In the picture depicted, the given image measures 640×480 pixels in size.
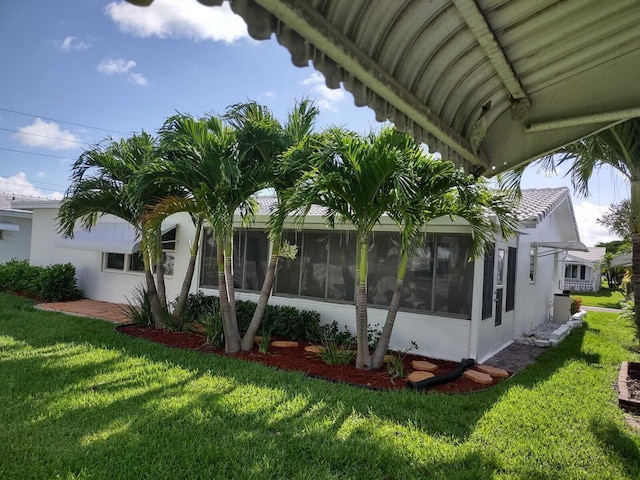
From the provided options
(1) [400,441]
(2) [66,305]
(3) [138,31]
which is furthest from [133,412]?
(3) [138,31]

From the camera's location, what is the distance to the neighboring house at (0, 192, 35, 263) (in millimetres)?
22734

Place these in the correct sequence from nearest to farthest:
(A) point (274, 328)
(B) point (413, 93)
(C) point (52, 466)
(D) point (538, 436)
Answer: (B) point (413, 93) < (C) point (52, 466) < (D) point (538, 436) < (A) point (274, 328)

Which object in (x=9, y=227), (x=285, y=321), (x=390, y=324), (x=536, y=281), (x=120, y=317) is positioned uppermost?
(x=9, y=227)

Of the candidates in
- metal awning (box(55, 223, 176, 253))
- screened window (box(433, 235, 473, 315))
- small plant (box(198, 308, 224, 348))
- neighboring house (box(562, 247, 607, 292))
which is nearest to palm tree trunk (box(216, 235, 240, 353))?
small plant (box(198, 308, 224, 348))

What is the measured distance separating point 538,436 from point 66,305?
50.1 feet

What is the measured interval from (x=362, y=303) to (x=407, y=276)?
2.41 m

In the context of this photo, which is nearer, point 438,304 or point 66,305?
point 438,304

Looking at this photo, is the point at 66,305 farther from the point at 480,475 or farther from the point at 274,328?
the point at 480,475

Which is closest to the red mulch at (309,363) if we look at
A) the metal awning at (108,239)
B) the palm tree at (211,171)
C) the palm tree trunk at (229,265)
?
the palm tree at (211,171)

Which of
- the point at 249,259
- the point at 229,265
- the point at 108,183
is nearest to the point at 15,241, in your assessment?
the point at 108,183

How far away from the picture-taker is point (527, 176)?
9492mm

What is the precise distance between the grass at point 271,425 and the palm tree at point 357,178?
2752 mm

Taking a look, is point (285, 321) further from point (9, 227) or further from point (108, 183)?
point (9, 227)

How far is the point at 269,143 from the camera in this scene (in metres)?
8.85
